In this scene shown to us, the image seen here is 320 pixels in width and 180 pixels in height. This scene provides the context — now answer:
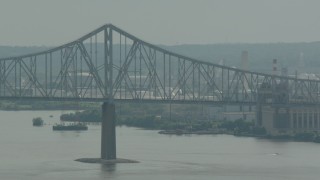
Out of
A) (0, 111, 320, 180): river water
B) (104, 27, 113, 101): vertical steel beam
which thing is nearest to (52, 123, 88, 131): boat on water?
(0, 111, 320, 180): river water

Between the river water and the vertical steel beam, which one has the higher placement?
the vertical steel beam

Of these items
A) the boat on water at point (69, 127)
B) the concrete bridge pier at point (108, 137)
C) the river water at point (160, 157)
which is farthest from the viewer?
the boat on water at point (69, 127)

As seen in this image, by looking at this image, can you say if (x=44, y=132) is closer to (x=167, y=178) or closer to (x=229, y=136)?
(x=229, y=136)

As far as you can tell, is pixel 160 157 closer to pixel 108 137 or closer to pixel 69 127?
pixel 108 137

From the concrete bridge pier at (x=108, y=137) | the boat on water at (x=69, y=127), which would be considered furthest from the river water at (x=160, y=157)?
the boat on water at (x=69, y=127)

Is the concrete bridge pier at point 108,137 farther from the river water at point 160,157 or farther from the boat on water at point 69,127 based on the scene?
the boat on water at point 69,127

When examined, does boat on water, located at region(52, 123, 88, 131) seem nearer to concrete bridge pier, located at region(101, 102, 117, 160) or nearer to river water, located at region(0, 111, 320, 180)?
river water, located at region(0, 111, 320, 180)

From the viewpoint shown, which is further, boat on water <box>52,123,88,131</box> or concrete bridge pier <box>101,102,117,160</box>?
boat on water <box>52,123,88,131</box>

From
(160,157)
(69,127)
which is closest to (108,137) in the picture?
(160,157)

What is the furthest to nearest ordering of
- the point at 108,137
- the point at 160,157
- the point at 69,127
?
the point at 69,127, the point at 160,157, the point at 108,137
